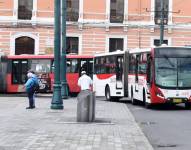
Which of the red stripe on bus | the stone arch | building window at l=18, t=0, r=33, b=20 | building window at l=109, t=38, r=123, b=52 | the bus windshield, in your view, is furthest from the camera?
building window at l=109, t=38, r=123, b=52

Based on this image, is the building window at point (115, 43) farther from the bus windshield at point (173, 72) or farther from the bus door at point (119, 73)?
the bus windshield at point (173, 72)

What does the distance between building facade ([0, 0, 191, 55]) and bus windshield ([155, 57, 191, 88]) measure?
26732mm

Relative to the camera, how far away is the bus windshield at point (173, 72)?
27.7 metres

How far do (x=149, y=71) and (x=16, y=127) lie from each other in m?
12.2

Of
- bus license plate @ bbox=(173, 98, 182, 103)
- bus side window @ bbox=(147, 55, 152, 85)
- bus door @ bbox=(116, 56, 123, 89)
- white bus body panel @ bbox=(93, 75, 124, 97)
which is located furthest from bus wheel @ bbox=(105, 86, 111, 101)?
bus license plate @ bbox=(173, 98, 182, 103)

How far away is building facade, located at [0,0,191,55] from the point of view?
5447 cm

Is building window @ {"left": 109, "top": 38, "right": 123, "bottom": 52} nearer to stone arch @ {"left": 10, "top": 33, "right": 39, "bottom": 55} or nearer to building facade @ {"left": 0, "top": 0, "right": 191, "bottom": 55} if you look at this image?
building facade @ {"left": 0, "top": 0, "right": 191, "bottom": 55}

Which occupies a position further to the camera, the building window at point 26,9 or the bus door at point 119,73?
the building window at point 26,9

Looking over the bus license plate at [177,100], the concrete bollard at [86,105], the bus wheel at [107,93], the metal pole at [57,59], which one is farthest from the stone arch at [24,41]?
the concrete bollard at [86,105]

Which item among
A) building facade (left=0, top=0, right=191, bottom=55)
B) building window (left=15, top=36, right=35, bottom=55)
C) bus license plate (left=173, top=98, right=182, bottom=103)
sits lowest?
bus license plate (left=173, top=98, right=182, bottom=103)

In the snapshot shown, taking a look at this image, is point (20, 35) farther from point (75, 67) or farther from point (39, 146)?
point (39, 146)

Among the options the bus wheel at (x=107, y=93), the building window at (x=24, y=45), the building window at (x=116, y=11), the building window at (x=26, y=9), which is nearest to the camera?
the bus wheel at (x=107, y=93)

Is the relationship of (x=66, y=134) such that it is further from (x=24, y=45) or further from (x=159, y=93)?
(x=24, y=45)

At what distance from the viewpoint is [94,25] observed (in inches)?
2196
